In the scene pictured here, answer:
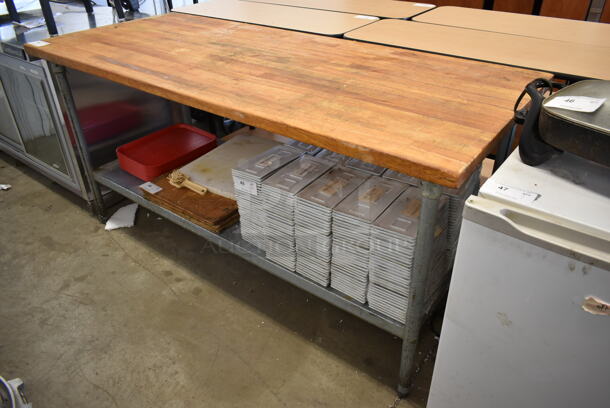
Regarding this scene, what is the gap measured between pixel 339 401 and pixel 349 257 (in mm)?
507

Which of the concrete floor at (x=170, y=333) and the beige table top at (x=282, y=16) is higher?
the beige table top at (x=282, y=16)

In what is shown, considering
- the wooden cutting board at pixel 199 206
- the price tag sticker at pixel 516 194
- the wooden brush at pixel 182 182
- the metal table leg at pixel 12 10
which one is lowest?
the wooden cutting board at pixel 199 206

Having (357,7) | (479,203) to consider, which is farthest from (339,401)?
(357,7)

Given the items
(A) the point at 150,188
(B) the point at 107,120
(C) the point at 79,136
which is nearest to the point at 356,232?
(A) the point at 150,188

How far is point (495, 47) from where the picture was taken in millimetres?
1683

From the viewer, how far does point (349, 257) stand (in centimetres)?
145

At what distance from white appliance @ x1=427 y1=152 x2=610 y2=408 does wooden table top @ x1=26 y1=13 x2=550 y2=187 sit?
128mm

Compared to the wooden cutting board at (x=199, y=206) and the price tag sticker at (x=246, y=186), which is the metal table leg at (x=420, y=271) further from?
the wooden cutting board at (x=199, y=206)

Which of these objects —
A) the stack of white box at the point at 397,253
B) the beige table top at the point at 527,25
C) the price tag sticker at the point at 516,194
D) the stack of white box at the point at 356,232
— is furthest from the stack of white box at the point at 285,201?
the beige table top at the point at 527,25

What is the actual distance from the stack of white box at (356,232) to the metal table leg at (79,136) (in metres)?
1.43

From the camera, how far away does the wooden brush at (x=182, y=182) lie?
2.02 metres

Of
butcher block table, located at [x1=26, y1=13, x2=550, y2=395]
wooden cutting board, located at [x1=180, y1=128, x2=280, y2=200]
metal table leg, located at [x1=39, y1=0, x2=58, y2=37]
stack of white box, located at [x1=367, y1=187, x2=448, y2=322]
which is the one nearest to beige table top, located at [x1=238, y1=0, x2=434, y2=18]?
butcher block table, located at [x1=26, y1=13, x2=550, y2=395]

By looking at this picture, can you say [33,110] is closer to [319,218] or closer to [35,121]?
[35,121]

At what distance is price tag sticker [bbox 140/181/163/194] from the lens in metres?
2.04
